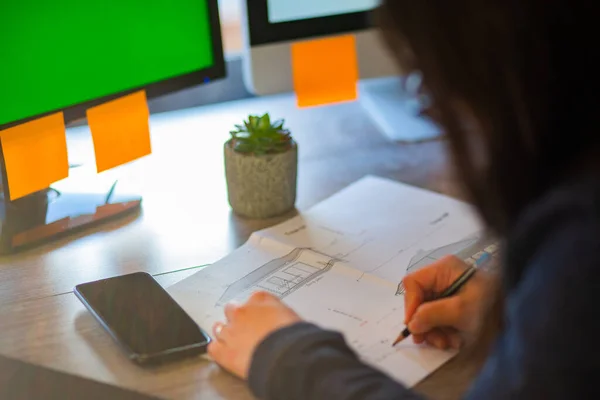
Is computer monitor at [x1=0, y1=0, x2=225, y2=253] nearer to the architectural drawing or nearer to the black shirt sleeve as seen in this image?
the architectural drawing

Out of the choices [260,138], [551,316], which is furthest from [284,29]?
[551,316]

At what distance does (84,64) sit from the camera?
1041 mm

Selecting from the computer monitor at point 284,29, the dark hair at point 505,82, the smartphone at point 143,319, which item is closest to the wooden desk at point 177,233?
the smartphone at point 143,319

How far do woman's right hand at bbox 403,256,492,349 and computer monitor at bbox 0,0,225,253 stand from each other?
0.44m

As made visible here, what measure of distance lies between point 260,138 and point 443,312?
359 millimetres

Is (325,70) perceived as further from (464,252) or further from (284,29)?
(464,252)

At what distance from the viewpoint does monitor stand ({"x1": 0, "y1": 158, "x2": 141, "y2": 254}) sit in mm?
1030

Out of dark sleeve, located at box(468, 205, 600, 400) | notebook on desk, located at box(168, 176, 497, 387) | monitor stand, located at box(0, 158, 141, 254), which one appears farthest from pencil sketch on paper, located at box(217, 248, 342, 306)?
dark sleeve, located at box(468, 205, 600, 400)

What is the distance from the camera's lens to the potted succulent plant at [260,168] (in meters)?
1.05

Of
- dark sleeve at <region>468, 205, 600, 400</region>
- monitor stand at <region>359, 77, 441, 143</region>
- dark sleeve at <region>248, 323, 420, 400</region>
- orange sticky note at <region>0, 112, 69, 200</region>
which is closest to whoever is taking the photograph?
dark sleeve at <region>468, 205, 600, 400</region>

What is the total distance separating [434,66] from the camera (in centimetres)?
57

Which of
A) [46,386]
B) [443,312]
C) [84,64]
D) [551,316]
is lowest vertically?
[46,386]

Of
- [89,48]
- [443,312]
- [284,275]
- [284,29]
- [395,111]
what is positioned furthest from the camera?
[395,111]

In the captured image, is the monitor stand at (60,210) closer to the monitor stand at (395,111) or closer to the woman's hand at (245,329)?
the woman's hand at (245,329)
